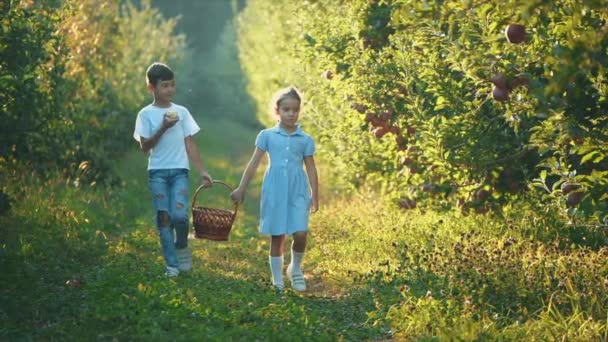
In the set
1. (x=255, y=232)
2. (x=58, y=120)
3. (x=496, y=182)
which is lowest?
(x=255, y=232)

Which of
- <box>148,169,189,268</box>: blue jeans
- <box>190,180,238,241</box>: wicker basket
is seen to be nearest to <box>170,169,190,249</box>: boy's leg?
<box>148,169,189,268</box>: blue jeans

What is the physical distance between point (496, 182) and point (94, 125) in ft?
25.3

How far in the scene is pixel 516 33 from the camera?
604 centimetres

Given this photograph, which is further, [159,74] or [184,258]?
[184,258]

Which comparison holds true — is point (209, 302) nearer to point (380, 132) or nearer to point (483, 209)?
point (483, 209)

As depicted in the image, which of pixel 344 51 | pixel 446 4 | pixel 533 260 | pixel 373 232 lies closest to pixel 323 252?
pixel 373 232

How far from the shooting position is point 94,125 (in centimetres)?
1450

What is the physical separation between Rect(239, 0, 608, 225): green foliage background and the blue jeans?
206cm

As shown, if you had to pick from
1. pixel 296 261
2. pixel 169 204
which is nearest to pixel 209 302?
pixel 296 261

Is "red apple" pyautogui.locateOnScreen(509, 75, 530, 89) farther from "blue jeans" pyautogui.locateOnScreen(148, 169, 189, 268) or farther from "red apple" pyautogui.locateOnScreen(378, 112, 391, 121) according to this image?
"blue jeans" pyautogui.locateOnScreen(148, 169, 189, 268)

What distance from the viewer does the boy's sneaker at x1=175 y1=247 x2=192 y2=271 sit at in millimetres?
8344

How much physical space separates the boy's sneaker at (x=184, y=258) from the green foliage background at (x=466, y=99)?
2.19 metres

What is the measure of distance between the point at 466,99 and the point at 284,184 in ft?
5.56

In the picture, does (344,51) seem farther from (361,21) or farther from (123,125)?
(123,125)
